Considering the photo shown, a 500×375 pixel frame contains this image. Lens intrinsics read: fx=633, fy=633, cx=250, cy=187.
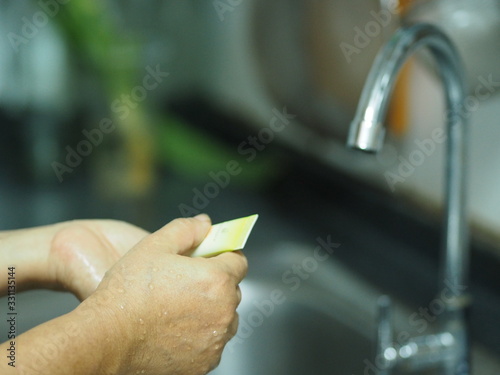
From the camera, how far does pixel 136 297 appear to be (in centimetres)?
44

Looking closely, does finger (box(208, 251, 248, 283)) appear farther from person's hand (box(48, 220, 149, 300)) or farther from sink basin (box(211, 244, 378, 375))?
sink basin (box(211, 244, 378, 375))

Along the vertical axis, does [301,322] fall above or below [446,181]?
below

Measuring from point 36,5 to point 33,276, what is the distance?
0.92 m

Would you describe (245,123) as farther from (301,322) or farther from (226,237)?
(226,237)

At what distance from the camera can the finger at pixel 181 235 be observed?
49 cm

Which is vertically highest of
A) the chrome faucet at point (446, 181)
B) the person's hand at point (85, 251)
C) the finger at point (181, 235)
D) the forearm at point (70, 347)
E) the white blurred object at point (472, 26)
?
the white blurred object at point (472, 26)

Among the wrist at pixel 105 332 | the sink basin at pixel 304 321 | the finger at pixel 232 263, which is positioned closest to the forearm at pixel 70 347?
the wrist at pixel 105 332

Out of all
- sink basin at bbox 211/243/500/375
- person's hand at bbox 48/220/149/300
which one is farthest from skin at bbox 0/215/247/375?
sink basin at bbox 211/243/500/375

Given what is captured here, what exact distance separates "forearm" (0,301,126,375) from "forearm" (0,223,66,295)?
0.19 metres

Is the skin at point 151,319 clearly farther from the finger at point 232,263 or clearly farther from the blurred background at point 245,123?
the blurred background at point 245,123

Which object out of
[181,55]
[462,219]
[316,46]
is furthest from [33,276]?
[181,55]

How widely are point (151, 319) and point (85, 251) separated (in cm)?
17

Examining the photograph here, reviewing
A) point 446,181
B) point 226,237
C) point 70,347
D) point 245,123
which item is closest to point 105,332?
point 70,347

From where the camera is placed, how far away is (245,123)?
4.54 ft
